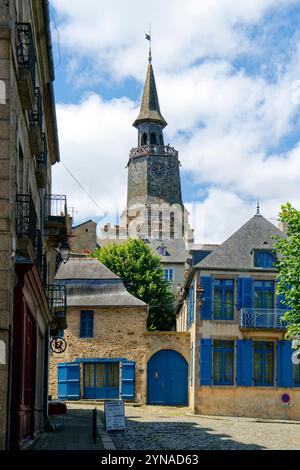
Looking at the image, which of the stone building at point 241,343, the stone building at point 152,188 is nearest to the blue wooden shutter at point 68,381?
the stone building at point 241,343

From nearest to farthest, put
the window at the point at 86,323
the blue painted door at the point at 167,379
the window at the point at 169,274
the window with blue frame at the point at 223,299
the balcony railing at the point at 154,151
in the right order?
the window with blue frame at the point at 223,299, the blue painted door at the point at 167,379, the window at the point at 86,323, the window at the point at 169,274, the balcony railing at the point at 154,151

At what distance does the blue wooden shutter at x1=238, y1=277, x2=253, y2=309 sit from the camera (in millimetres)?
31484

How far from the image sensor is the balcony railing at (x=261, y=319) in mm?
31172

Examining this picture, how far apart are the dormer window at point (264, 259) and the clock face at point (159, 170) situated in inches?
2119

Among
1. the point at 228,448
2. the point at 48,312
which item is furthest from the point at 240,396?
the point at 228,448

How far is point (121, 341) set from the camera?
35281 millimetres

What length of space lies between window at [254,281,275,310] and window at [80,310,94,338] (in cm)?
793

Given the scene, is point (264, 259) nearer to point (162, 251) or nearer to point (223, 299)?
point (223, 299)

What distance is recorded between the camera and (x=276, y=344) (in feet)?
104

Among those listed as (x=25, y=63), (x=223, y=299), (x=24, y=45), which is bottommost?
(x=223, y=299)

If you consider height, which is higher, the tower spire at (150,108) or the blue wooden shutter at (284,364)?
the tower spire at (150,108)

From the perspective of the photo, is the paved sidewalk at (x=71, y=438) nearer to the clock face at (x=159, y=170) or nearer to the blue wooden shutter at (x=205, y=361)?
the blue wooden shutter at (x=205, y=361)

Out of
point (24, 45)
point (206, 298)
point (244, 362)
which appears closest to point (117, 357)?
point (206, 298)

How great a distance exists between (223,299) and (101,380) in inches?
286
